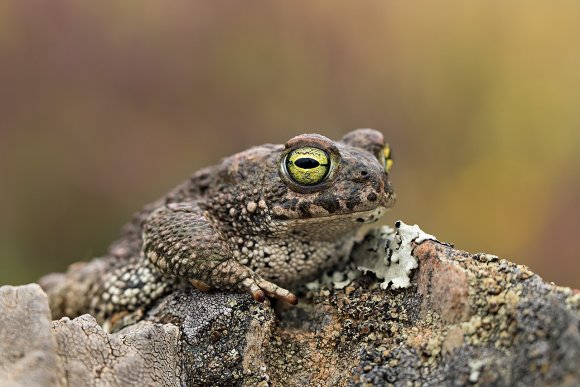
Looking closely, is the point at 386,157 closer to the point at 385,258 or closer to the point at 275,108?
the point at 385,258

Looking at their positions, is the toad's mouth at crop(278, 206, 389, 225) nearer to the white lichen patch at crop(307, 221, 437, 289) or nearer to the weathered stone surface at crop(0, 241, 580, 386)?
the white lichen patch at crop(307, 221, 437, 289)

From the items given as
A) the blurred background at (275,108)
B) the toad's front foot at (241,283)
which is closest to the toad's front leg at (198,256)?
the toad's front foot at (241,283)

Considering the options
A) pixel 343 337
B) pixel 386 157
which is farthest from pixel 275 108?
pixel 343 337

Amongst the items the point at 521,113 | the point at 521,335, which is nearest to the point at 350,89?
the point at 521,113

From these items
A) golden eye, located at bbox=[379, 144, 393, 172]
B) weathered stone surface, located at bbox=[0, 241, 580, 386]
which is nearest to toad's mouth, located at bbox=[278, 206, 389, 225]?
weathered stone surface, located at bbox=[0, 241, 580, 386]

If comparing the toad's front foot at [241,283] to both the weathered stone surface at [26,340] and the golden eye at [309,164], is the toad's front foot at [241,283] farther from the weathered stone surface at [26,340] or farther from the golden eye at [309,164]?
the weathered stone surface at [26,340]

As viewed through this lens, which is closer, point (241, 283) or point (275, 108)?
point (241, 283)

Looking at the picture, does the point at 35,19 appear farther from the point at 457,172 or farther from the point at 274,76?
the point at 457,172
